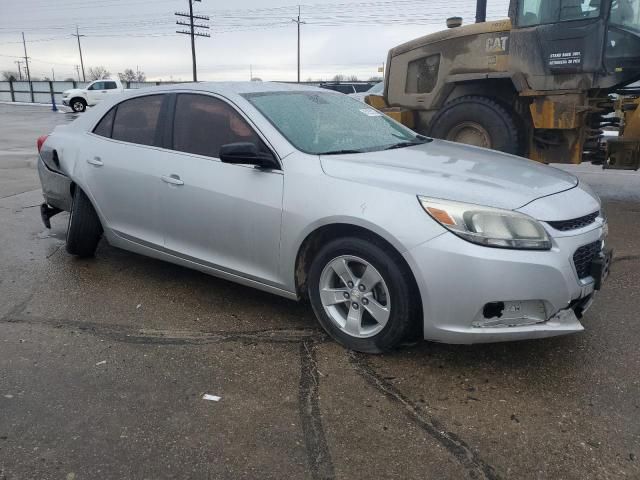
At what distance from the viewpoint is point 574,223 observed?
309cm

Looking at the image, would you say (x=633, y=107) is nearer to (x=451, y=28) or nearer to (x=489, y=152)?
(x=451, y=28)

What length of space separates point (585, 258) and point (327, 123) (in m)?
1.91

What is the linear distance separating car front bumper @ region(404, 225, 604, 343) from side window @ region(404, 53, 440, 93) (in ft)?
20.1

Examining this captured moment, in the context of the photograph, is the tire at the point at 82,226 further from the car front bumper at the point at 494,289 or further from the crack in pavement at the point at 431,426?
the car front bumper at the point at 494,289

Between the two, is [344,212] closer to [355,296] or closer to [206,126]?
[355,296]

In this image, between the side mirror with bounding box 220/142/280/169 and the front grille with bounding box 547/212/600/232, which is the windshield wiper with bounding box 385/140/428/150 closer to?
the side mirror with bounding box 220/142/280/169

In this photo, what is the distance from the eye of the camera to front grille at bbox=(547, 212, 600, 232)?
2.99 m

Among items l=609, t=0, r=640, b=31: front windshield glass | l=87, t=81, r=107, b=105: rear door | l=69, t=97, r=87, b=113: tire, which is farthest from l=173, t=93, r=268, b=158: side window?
l=69, t=97, r=87, b=113: tire

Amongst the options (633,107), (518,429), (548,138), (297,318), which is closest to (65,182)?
(297,318)

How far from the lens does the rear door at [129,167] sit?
4.27 metres

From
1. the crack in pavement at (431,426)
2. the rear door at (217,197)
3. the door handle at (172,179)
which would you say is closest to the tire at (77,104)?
the rear door at (217,197)

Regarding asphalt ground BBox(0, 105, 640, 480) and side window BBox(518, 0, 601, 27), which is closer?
asphalt ground BBox(0, 105, 640, 480)

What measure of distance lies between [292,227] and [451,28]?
623 cm

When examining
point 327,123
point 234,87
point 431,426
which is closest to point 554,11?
point 327,123
